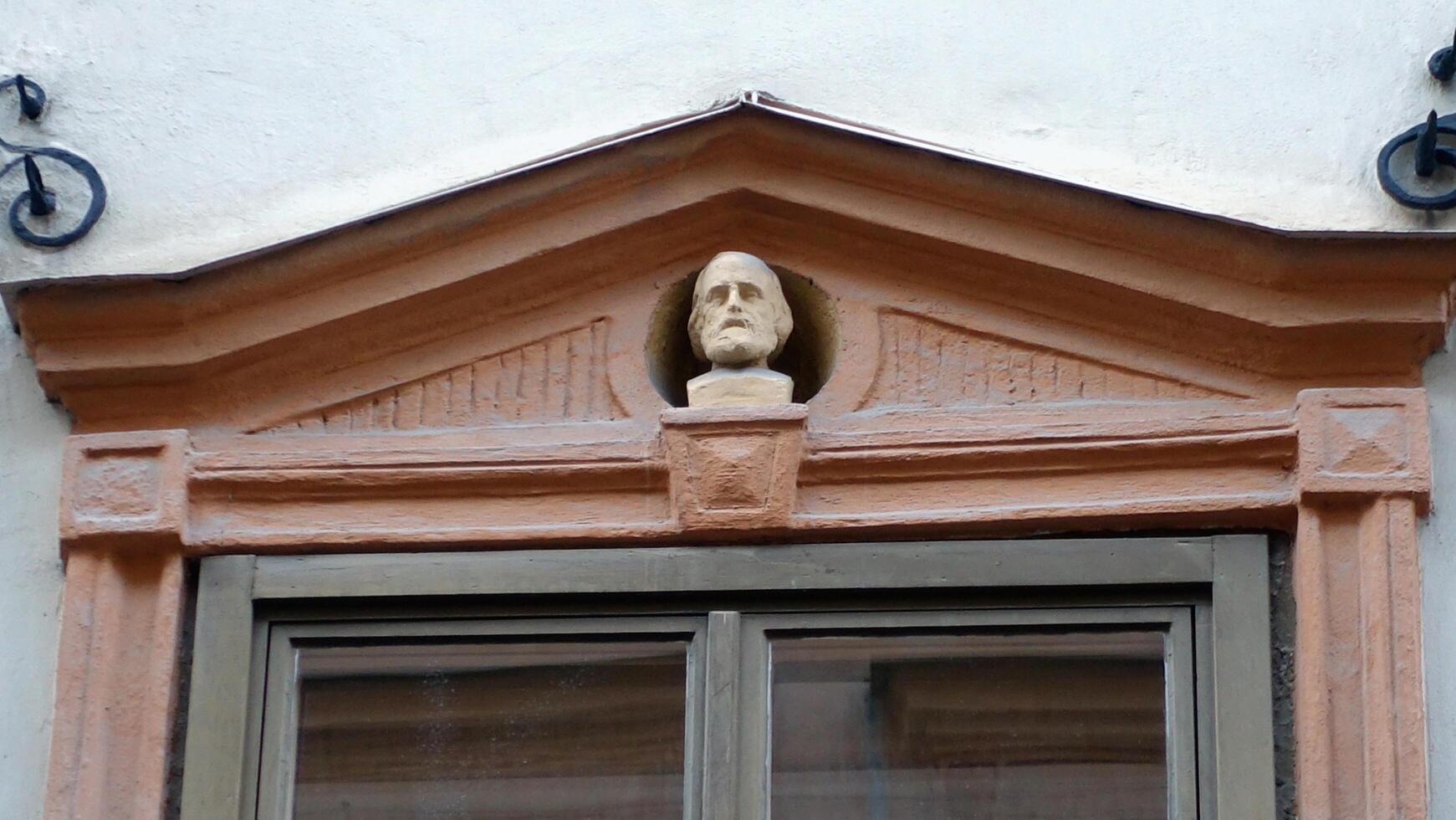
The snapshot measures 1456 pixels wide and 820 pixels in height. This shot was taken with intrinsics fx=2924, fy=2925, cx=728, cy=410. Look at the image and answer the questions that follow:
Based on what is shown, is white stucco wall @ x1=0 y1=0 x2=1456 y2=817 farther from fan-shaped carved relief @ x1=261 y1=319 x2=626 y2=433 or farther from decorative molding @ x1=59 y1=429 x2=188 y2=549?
fan-shaped carved relief @ x1=261 y1=319 x2=626 y2=433

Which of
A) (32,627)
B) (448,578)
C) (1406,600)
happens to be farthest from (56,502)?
(1406,600)

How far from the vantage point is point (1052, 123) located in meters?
5.30

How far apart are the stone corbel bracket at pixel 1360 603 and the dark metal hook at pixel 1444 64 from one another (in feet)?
2.18

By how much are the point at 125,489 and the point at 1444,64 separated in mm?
2458

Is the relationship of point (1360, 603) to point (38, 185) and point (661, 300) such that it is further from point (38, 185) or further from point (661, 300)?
point (38, 185)

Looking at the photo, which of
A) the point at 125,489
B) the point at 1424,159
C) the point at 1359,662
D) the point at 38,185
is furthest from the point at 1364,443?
the point at 38,185

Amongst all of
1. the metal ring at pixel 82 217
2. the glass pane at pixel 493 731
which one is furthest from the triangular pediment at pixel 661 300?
the glass pane at pixel 493 731

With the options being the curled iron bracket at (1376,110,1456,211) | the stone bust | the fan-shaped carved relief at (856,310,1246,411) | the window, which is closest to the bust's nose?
the stone bust

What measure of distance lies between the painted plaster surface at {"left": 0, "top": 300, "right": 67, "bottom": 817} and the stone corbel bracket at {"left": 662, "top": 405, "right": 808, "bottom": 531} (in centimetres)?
111

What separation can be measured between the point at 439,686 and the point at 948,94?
1.42 meters

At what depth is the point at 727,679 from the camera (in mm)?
4910

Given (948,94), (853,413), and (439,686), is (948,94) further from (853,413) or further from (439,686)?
(439,686)

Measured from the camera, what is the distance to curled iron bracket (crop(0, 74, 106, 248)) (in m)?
5.36

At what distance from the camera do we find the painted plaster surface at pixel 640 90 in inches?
207
